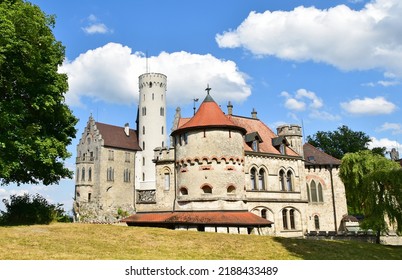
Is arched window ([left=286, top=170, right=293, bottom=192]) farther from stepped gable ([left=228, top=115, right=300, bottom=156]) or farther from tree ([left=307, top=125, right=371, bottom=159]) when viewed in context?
tree ([left=307, top=125, right=371, bottom=159])

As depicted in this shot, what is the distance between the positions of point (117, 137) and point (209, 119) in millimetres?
39446

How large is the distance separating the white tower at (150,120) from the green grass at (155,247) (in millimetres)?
45949

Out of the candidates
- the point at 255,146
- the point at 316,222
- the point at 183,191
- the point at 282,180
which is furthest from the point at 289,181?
the point at 183,191

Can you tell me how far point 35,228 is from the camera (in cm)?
2056

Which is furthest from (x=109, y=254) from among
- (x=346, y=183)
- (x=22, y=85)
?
(x=346, y=183)

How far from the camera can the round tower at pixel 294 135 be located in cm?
3856

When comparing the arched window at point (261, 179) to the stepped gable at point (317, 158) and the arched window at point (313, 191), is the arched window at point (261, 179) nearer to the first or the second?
the stepped gable at point (317, 158)

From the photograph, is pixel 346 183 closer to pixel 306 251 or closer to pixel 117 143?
pixel 306 251

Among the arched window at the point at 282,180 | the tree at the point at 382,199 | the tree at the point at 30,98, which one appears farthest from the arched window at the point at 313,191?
the tree at the point at 30,98

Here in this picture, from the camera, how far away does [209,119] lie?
100.0 ft

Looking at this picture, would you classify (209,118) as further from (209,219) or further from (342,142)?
(342,142)

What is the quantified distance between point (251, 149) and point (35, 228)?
20247 mm

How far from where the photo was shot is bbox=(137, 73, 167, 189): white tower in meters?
67.8

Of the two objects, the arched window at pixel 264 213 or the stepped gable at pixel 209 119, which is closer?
the stepped gable at pixel 209 119
